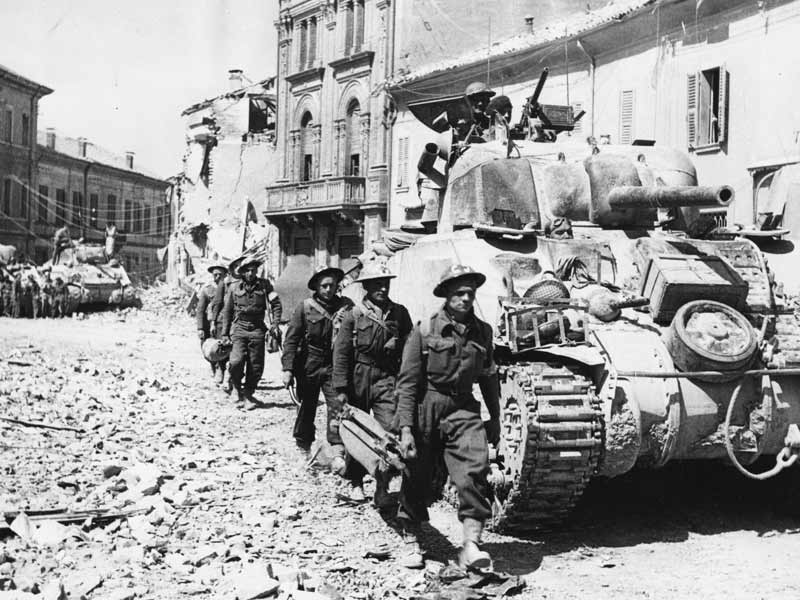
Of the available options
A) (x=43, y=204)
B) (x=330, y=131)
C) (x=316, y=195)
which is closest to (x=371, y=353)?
(x=316, y=195)

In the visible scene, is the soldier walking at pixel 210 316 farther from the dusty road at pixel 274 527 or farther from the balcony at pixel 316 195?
the balcony at pixel 316 195

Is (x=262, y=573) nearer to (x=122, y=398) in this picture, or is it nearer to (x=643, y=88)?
(x=122, y=398)

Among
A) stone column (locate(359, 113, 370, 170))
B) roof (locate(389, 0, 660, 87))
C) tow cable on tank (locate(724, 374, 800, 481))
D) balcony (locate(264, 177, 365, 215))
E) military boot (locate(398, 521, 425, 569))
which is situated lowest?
military boot (locate(398, 521, 425, 569))

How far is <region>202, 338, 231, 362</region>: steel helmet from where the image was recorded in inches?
490

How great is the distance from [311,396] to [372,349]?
5.72 ft

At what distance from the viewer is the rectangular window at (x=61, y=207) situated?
48.8 m

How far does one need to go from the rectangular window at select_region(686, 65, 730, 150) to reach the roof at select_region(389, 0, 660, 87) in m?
1.61

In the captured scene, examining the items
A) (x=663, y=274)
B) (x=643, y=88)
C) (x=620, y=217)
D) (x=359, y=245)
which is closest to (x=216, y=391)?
(x=620, y=217)

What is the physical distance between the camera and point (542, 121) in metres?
9.71

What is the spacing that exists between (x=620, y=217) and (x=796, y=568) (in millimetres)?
3041

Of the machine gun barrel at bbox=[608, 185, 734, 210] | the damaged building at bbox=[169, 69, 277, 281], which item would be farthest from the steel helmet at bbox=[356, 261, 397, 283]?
the damaged building at bbox=[169, 69, 277, 281]

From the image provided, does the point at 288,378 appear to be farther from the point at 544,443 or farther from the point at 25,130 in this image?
the point at 25,130

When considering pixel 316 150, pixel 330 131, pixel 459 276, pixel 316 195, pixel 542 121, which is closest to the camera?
pixel 459 276

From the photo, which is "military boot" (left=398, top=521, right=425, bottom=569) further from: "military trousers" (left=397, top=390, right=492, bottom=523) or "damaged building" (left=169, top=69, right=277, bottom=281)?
"damaged building" (left=169, top=69, right=277, bottom=281)
